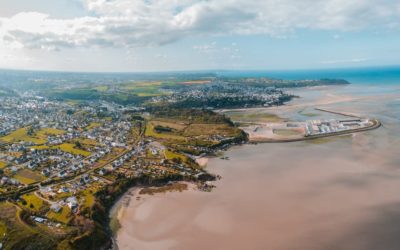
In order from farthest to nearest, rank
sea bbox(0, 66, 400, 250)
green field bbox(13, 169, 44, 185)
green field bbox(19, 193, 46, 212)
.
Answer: green field bbox(13, 169, 44, 185), green field bbox(19, 193, 46, 212), sea bbox(0, 66, 400, 250)

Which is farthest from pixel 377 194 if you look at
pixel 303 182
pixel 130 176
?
pixel 130 176

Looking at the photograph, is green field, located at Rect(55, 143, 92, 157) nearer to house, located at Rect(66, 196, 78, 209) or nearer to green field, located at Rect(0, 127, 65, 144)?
green field, located at Rect(0, 127, 65, 144)

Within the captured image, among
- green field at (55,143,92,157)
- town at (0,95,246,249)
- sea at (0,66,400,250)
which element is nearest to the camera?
sea at (0,66,400,250)

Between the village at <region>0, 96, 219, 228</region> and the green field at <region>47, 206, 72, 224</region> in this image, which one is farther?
the village at <region>0, 96, 219, 228</region>

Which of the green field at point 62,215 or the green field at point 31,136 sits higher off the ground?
the green field at point 62,215

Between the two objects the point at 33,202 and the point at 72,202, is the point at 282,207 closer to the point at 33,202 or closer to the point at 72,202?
the point at 72,202

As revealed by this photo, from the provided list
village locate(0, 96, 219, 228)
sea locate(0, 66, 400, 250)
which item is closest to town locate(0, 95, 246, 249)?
village locate(0, 96, 219, 228)

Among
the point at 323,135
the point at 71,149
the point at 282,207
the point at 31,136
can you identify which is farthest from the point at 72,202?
the point at 323,135

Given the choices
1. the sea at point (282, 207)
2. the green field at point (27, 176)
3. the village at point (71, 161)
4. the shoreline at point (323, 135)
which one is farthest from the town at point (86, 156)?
the shoreline at point (323, 135)

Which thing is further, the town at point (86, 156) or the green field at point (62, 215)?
the town at point (86, 156)

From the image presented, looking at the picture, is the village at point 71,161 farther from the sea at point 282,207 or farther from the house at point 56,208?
the sea at point 282,207
